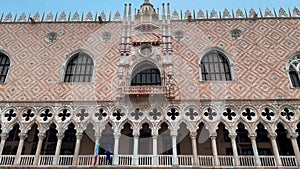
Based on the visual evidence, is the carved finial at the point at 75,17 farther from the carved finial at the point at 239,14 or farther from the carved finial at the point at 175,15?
the carved finial at the point at 239,14

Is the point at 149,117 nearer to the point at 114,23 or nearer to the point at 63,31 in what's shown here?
the point at 114,23

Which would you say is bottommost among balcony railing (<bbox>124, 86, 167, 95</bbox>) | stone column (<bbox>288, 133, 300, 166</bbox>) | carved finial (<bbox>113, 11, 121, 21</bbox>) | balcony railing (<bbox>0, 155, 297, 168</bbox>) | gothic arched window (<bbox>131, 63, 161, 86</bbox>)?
balcony railing (<bbox>0, 155, 297, 168</bbox>)

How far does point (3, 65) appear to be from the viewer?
13.8 m

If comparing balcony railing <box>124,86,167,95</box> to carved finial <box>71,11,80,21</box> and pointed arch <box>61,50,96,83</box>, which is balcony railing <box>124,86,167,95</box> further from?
carved finial <box>71,11,80,21</box>

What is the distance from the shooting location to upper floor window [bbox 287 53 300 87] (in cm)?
1248

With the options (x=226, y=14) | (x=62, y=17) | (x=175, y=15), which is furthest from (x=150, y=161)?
(x=62, y=17)

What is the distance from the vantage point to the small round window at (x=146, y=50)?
13.4 m

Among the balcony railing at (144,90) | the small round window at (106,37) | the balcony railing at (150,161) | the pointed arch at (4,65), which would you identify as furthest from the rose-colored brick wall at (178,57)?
the balcony railing at (150,161)

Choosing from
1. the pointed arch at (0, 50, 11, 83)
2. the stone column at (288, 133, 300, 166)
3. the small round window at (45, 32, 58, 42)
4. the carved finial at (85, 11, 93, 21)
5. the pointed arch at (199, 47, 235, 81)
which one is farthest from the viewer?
the carved finial at (85, 11, 93, 21)

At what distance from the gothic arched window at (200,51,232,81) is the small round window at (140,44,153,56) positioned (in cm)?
257

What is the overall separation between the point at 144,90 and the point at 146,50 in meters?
2.66

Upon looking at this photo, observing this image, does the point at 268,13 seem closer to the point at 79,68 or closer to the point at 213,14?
the point at 213,14

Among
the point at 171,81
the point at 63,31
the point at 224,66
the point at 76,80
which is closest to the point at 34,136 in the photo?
the point at 76,80

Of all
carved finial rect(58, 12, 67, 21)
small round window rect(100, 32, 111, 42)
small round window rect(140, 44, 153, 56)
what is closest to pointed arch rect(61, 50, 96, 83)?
small round window rect(100, 32, 111, 42)
